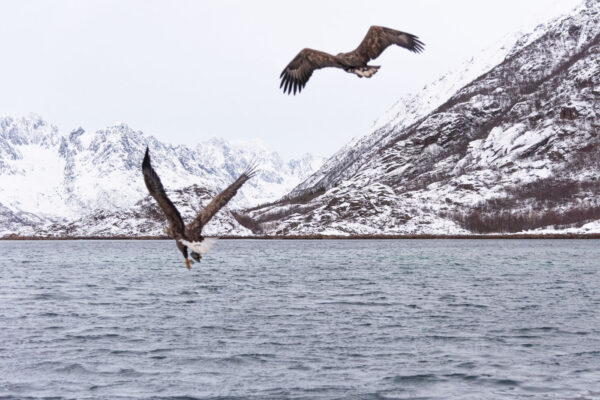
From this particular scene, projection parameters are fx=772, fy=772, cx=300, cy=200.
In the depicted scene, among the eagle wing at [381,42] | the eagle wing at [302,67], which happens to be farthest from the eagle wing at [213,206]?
the eagle wing at [381,42]

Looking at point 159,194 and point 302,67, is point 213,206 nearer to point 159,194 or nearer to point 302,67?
point 159,194

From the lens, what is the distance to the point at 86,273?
97.3 metres

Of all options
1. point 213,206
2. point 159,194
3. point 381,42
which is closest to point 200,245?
point 213,206

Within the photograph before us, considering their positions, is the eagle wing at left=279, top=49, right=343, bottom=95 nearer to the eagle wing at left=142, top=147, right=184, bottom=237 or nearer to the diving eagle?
the diving eagle

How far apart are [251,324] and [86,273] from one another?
57103mm

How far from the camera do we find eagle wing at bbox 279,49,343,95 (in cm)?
1862

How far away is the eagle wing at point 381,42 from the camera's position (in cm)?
1841

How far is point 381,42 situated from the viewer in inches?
739

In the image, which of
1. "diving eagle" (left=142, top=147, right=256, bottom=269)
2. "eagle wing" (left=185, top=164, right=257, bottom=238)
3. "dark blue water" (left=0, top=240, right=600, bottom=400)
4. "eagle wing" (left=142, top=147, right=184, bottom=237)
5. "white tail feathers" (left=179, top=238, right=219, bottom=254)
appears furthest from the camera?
"dark blue water" (left=0, top=240, right=600, bottom=400)

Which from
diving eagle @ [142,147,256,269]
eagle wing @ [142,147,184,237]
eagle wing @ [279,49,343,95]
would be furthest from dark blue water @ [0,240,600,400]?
eagle wing @ [279,49,343,95]

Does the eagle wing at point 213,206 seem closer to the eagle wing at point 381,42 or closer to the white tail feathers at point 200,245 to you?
the white tail feathers at point 200,245

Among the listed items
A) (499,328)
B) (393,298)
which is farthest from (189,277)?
(499,328)

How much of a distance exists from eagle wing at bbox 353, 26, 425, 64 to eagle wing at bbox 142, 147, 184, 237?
5556 mm

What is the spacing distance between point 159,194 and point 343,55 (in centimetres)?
538
